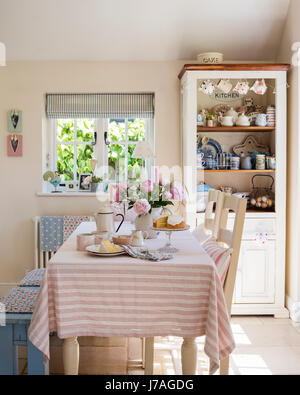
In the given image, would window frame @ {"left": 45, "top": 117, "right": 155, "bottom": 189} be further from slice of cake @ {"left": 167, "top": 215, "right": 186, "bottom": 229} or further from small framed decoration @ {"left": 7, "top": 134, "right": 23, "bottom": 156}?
slice of cake @ {"left": 167, "top": 215, "right": 186, "bottom": 229}

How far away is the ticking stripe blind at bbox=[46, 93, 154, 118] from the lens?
3.91m

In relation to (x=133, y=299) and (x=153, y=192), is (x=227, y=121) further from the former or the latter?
(x=133, y=299)

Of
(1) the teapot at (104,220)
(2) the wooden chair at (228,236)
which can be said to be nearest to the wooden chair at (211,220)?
(2) the wooden chair at (228,236)

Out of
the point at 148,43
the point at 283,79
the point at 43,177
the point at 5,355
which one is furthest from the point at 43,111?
the point at 5,355

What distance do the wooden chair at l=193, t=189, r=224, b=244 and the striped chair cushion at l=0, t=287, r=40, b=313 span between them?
105cm

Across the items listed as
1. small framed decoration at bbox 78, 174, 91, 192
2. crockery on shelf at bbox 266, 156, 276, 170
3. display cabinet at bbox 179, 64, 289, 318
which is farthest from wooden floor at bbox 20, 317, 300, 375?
small framed decoration at bbox 78, 174, 91, 192

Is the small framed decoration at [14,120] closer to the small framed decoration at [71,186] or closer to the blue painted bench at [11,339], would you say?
the small framed decoration at [71,186]

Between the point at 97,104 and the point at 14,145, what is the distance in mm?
779

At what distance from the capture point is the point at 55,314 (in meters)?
1.93

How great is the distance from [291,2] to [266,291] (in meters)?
2.22

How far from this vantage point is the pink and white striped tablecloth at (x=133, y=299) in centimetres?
191

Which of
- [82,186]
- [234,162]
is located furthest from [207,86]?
[82,186]

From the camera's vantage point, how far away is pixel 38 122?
390cm

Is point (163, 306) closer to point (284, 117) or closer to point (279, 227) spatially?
point (279, 227)
